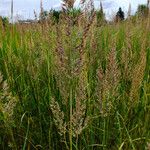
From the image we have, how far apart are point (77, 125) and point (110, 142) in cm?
61

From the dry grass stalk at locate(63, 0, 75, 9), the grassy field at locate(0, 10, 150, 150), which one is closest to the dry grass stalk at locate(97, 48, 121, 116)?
the grassy field at locate(0, 10, 150, 150)

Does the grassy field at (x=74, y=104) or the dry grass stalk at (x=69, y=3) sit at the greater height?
the dry grass stalk at (x=69, y=3)

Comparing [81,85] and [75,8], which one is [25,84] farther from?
[75,8]

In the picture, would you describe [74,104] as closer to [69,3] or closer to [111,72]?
[111,72]

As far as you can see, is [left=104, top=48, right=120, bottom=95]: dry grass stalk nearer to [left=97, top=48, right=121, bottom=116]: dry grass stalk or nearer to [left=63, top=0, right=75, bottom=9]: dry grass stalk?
[left=97, top=48, right=121, bottom=116]: dry grass stalk

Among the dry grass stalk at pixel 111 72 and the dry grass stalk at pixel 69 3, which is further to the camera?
the dry grass stalk at pixel 111 72

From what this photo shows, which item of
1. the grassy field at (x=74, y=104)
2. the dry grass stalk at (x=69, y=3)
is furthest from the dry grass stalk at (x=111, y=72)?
the dry grass stalk at (x=69, y=3)

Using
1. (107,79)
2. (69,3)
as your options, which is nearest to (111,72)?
(107,79)

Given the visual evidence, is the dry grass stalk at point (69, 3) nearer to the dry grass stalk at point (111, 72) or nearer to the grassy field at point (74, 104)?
the grassy field at point (74, 104)

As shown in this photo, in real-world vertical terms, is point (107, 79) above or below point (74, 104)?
above

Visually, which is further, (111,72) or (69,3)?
(111,72)

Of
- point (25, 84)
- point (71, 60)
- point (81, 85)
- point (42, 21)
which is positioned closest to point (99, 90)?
point (81, 85)

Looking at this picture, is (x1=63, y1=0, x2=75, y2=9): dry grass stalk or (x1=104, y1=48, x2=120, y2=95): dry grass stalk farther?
(x1=104, y1=48, x2=120, y2=95): dry grass stalk

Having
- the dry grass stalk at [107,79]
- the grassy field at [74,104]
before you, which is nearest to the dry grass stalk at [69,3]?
the grassy field at [74,104]
